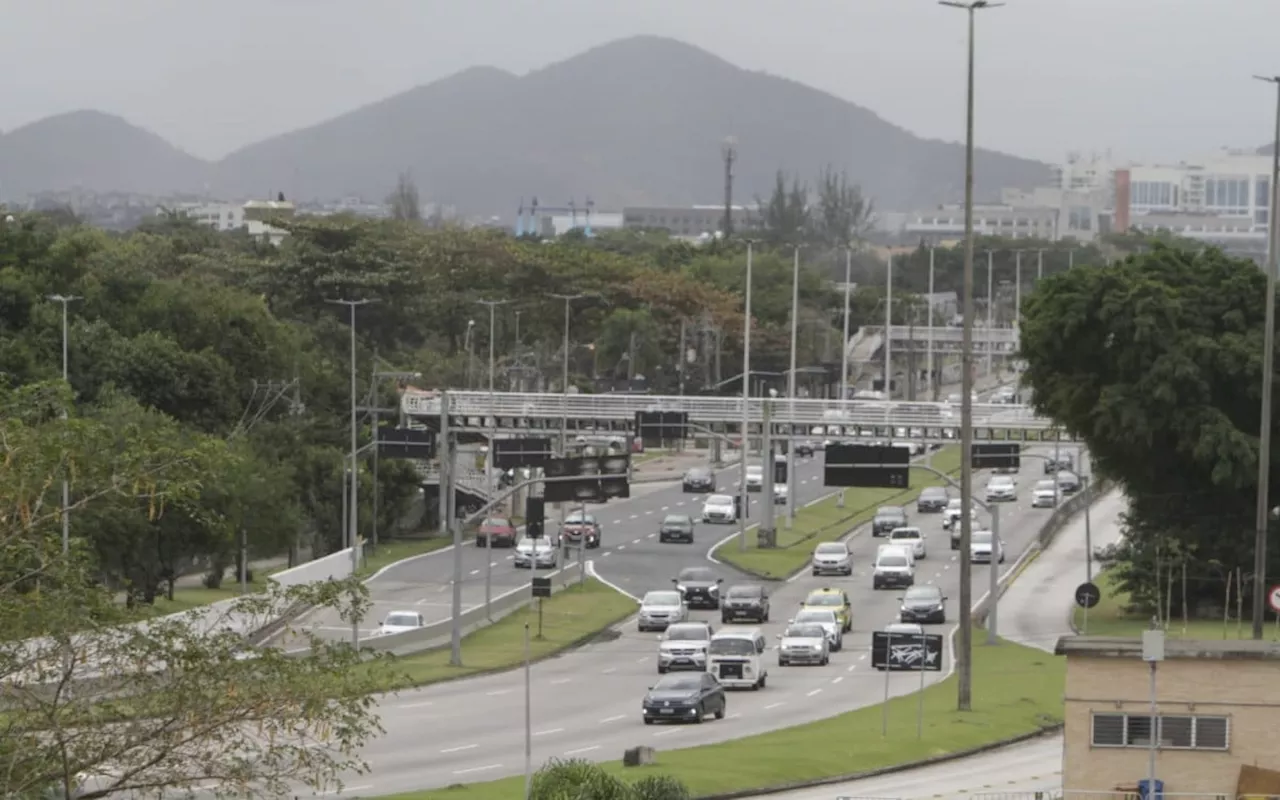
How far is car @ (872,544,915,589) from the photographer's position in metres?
93.1

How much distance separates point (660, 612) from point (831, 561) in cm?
1915

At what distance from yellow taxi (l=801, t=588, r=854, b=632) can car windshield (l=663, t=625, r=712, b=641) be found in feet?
29.4

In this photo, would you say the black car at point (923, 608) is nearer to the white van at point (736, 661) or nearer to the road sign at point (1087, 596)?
the road sign at point (1087, 596)

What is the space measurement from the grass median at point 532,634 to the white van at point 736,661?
676cm

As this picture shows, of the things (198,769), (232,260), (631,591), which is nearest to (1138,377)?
(631,591)

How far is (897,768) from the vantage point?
A: 47.3m

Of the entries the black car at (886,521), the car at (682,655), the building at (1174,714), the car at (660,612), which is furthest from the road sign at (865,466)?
the building at (1174,714)

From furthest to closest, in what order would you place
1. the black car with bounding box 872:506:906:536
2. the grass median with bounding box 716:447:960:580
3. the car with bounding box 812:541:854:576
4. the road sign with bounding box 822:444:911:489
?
the black car with bounding box 872:506:906:536 < the grass median with bounding box 716:447:960:580 < the car with bounding box 812:541:854:576 < the road sign with bounding box 822:444:911:489

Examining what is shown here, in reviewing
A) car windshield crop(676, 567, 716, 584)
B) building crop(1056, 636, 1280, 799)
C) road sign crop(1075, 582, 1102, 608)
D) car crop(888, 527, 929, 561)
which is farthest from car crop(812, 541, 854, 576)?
building crop(1056, 636, 1280, 799)

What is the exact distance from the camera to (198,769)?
96.7 ft

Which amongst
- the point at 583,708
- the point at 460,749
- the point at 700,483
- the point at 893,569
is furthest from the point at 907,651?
the point at 700,483

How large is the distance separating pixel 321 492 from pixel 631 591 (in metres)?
18.3

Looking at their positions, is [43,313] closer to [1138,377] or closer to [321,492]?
[321,492]

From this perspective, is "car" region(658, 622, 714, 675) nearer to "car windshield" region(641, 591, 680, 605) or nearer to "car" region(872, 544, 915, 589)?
"car windshield" region(641, 591, 680, 605)
